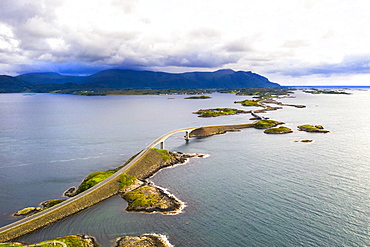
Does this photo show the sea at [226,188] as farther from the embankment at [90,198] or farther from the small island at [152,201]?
the small island at [152,201]

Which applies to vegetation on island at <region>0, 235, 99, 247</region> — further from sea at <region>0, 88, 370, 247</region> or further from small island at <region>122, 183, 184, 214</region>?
small island at <region>122, 183, 184, 214</region>

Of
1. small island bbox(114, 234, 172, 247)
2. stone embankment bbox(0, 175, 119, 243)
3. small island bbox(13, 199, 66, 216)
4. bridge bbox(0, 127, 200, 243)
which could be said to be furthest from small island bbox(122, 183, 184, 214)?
small island bbox(13, 199, 66, 216)

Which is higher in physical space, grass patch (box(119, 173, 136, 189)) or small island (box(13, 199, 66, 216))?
grass patch (box(119, 173, 136, 189))

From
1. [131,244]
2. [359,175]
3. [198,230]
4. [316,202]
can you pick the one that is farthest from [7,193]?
[359,175]

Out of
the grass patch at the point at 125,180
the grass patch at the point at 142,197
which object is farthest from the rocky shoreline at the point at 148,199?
the grass patch at the point at 125,180

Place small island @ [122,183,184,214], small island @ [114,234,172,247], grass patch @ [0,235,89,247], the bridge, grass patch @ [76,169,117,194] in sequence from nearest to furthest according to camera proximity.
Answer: grass patch @ [0,235,89,247] → small island @ [114,234,172,247] → the bridge → small island @ [122,183,184,214] → grass patch @ [76,169,117,194]

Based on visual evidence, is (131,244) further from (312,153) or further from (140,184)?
(312,153)

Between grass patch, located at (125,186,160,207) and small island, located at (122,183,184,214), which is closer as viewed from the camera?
small island, located at (122,183,184,214)
